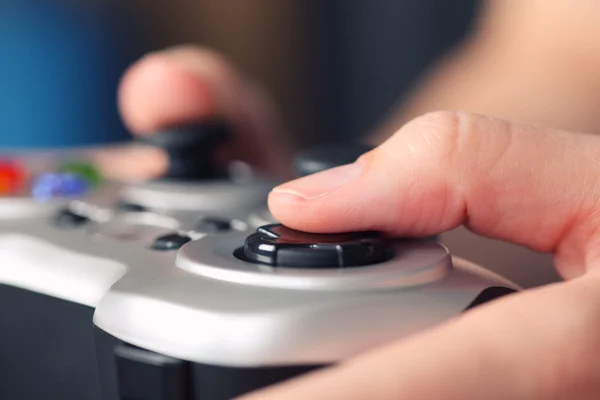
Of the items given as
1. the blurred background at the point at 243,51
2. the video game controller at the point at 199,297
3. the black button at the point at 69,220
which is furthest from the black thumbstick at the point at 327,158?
Result: the blurred background at the point at 243,51

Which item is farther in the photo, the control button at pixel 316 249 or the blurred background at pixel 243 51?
the blurred background at pixel 243 51

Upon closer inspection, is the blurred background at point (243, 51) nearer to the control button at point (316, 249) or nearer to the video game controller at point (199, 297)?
the video game controller at point (199, 297)

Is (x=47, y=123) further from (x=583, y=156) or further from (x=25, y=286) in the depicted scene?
(x=583, y=156)

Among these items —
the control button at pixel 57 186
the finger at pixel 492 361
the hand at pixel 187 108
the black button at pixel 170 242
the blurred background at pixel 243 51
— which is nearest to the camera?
the finger at pixel 492 361

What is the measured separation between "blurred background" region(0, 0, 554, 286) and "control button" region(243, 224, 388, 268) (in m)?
0.85

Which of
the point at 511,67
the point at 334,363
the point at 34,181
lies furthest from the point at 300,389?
the point at 511,67

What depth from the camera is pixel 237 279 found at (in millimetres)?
255

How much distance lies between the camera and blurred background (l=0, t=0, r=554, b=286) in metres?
1.07

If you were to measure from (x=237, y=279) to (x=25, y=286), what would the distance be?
112 millimetres

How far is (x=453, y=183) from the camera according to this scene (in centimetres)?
28

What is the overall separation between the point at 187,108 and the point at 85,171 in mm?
92

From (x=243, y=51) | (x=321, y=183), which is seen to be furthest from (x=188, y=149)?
(x=243, y=51)

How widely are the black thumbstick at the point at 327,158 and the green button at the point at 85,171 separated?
0.17 meters

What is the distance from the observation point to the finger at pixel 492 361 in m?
0.19
